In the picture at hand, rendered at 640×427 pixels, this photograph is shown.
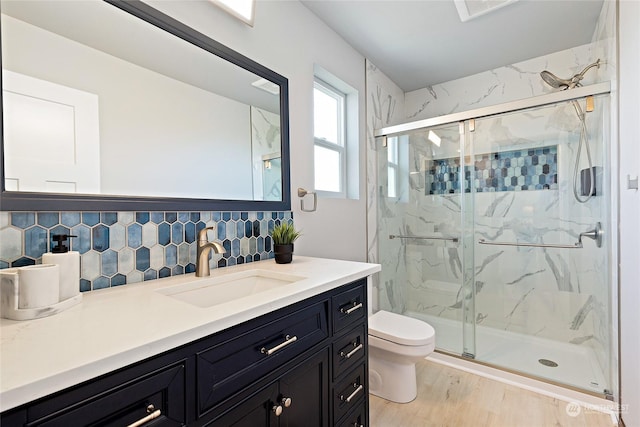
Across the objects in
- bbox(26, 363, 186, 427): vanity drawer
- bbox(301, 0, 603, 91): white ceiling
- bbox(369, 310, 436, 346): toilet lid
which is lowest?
bbox(369, 310, 436, 346): toilet lid

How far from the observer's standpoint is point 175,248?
1218 millimetres

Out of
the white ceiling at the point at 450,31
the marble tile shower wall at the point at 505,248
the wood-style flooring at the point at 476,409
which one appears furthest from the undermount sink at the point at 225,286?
the white ceiling at the point at 450,31

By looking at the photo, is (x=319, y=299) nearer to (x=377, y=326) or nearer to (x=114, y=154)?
(x=114, y=154)

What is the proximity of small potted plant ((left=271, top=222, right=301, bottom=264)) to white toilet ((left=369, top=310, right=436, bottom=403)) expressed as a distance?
0.79m

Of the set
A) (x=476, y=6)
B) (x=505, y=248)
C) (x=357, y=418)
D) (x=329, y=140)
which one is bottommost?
(x=357, y=418)

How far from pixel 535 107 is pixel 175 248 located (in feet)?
7.86

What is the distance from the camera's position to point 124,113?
1.08 meters

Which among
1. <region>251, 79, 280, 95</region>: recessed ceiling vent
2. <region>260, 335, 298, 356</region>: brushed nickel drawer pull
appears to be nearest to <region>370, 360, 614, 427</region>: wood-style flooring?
<region>260, 335, 298, 356</region>: brushed nickel drawer pull

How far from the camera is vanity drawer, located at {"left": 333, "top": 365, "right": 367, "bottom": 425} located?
3.76 feet

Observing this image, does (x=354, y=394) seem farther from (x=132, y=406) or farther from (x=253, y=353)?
(x=132, y=406)

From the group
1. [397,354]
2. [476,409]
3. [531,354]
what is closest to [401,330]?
[397,354]

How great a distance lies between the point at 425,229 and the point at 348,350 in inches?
69.6

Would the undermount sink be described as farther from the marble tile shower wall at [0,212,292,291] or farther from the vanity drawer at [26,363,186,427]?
the vanity drawer at [26,363,186,427]

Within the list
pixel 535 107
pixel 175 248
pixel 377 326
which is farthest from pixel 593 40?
pixel 175 248
